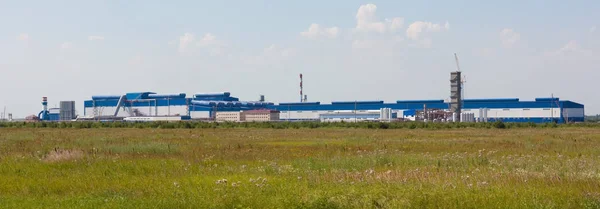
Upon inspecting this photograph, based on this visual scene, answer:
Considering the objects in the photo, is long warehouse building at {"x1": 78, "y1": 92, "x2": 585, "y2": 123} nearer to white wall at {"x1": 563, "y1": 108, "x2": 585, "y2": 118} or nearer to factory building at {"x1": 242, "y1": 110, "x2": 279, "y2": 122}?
white wall at {"x1": 563, "y1": 108, "x2": 585, "y2": 118}

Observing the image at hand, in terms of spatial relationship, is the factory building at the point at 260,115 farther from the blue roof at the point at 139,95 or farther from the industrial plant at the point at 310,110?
the blue roof at the point at 139,95

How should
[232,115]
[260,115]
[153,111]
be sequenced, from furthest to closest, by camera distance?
[153,111] < [232,115] < [260,115]

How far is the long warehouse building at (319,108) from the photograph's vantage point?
14950 cm

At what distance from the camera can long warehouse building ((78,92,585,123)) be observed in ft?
490

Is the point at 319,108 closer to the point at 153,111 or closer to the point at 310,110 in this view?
the point at 310,110

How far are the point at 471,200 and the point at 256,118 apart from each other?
6261 inches

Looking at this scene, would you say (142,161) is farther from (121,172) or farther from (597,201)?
(597,201)

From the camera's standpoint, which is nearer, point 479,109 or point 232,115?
point 479,109

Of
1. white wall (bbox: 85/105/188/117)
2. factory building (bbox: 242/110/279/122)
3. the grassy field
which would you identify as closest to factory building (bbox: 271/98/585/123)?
factory building (bbox: 242/110/279/122)

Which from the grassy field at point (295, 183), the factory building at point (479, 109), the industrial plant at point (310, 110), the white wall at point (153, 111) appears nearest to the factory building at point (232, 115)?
the industrial plant at point (310, 110)

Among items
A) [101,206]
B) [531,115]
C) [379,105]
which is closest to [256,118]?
[379,105]

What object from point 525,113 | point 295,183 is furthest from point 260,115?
point 295,183

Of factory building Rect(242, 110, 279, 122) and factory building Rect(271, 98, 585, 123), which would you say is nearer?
factory building Rect(271, 98, 585, 123)

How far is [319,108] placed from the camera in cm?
17738
